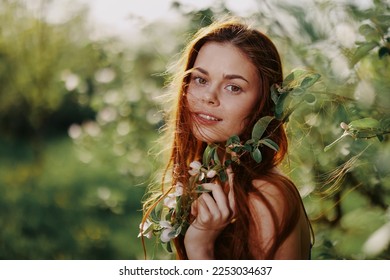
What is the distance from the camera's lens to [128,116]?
1.73 m

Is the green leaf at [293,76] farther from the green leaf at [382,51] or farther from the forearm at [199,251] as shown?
the forearm at [199,251]

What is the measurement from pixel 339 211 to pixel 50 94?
1.24m

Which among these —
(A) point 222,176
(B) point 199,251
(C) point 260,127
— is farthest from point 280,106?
(B) point 199,251

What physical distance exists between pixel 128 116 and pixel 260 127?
2.61 feet

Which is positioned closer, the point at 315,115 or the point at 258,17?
the point at 315,115

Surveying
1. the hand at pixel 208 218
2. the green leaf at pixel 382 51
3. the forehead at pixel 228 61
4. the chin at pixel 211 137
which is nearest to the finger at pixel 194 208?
the hand at pixel 208 218

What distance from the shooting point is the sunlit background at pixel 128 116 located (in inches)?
45.6

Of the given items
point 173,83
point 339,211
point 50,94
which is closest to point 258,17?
point 173,83

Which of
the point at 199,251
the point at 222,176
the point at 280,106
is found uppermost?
A: the point at 280,106

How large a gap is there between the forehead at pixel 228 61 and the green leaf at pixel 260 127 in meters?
0.08

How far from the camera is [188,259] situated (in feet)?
3.54

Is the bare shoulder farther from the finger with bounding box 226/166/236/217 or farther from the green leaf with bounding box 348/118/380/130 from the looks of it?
the green leaf with bounding box 348/118/380/130

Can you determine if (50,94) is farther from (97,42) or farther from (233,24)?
(233,24)

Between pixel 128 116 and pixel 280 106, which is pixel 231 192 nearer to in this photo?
pixel 280 106
